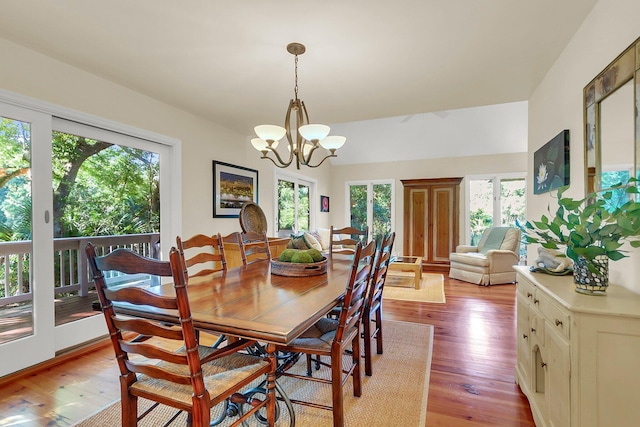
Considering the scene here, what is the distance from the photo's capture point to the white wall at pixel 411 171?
6234 millimetres

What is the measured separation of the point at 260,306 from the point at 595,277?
4.76ft

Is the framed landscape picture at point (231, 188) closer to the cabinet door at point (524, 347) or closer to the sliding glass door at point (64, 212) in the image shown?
the sliding glass door at point (64, 212)

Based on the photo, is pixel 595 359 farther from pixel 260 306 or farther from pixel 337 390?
pixel 260 306

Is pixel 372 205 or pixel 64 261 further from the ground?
pixel 372 205

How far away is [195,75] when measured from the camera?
2600mm

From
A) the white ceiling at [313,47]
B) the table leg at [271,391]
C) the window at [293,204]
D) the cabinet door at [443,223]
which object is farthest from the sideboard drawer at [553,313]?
the cabinet door at [443,223]

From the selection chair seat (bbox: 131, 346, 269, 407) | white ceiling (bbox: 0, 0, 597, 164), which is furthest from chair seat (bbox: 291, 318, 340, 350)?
white ceiling (bbox: 0, 0, 597, 164)

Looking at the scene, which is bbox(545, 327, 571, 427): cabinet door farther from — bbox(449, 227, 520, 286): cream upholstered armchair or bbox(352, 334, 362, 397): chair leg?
bbox(449, 227, 520, 286): cream upholstered armchair

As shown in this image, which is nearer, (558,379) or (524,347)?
(558,379)

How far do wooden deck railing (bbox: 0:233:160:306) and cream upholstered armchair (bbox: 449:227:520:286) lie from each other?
15.0ft

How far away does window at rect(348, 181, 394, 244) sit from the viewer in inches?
281

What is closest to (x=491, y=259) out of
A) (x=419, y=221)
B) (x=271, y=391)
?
(x=419, y=221)

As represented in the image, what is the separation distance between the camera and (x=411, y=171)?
6945 millimetres

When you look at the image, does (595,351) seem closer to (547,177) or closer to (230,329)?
(230,329)
